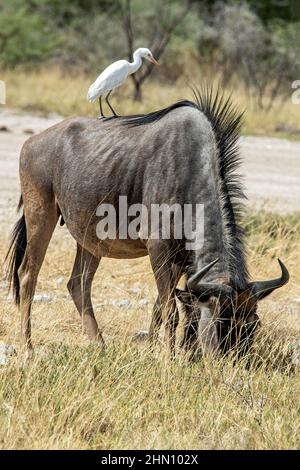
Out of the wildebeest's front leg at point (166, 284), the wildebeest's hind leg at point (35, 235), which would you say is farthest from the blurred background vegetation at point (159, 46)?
the wildebeest's front leg at point (166, 284)

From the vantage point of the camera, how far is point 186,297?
5.48 metres

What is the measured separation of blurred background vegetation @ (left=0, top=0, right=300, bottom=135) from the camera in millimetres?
18797

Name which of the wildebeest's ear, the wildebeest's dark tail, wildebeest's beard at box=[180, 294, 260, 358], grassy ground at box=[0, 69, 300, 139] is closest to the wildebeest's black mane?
wildebeest's beard at box=[180, 294, 260, 358]

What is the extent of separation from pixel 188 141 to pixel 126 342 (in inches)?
46.6

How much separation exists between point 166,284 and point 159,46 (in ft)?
47.0

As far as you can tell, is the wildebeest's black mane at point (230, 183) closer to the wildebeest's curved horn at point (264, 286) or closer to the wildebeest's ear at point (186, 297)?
the wildebeest's curved horn at point (264, 286)

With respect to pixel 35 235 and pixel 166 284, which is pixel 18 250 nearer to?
pixel 35 235

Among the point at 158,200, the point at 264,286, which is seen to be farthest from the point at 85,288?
the point at 264,286

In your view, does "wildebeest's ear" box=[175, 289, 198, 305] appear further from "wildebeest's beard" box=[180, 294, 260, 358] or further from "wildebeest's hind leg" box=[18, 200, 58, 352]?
"wildebeest's hind leg" box=[18, 200, 58, 352]

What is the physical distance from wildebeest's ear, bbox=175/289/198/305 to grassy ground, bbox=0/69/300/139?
10.6 metres
